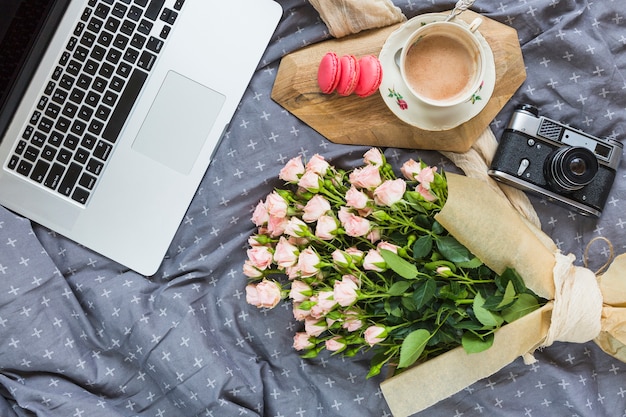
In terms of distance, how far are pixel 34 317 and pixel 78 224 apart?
16 centimetres

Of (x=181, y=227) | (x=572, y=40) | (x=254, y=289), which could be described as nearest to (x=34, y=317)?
(x=181, y=227)

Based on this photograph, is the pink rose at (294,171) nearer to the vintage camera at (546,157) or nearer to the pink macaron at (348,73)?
the pink macaron at (348,73)

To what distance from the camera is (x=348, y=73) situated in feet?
2.73

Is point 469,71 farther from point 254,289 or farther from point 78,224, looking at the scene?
point 78,224

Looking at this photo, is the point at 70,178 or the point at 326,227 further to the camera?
the point at 70,178

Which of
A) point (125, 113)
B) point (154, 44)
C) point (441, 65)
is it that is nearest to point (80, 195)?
point (125, 113)

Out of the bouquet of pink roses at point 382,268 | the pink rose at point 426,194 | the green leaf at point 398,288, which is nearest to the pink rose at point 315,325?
the bouquet of pink roses at point 382,268

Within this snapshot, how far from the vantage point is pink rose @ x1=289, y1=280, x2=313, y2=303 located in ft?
2.48

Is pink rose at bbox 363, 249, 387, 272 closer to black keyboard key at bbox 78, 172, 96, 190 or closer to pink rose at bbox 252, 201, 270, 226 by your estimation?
pink rose at bbox 252, 201, 270, 226

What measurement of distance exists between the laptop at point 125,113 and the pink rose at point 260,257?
163 millimetres

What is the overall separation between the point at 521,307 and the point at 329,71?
1.32ft

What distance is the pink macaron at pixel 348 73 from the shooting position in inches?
32.8

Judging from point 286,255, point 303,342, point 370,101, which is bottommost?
point 303,342

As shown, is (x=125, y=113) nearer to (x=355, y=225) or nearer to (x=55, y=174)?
(x=55, y=174)
